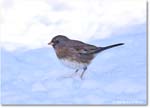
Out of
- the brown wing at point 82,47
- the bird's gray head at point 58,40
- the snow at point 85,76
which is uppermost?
the bird's gray head at point 58,40

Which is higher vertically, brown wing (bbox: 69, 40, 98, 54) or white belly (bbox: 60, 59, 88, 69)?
brown wing (bbox: 69, 40, 98, 54)

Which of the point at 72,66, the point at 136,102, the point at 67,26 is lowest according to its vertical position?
the point at 136,102

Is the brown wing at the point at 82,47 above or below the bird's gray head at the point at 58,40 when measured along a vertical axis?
below

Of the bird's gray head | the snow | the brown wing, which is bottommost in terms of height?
the snow

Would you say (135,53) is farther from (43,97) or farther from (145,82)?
(43,97)

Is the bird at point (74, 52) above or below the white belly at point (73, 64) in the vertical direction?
above

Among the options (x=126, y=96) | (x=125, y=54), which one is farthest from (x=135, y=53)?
(x=126, y=96)

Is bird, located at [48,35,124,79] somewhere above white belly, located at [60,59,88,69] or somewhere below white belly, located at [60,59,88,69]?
above

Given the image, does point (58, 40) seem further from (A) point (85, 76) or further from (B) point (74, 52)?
(A) point (85, 76)
